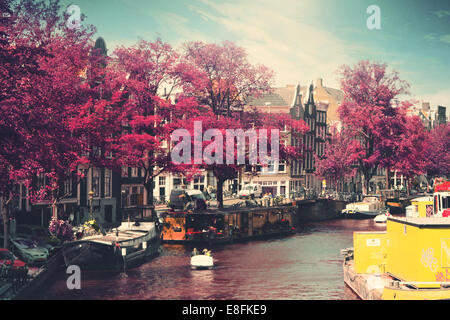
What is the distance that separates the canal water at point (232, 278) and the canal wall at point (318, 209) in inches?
998

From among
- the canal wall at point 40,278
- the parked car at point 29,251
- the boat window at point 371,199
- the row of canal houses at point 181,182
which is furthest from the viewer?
the boat window at point 371,199

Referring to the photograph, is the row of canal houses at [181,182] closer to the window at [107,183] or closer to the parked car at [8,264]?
the window at [107,183]

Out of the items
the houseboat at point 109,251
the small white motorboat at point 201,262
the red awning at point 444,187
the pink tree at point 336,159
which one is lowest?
the small white motorboat at point 201,262

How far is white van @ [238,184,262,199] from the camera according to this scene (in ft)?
297

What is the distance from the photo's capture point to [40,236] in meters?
47.8

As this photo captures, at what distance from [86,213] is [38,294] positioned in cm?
2469

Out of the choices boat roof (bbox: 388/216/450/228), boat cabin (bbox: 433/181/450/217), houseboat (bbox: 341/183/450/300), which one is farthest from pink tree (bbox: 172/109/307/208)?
boat roof (bbox: 388/216/450/228)

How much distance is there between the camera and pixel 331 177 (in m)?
108

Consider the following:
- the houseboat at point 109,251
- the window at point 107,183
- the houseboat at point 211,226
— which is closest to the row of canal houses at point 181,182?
the window at point 107,183

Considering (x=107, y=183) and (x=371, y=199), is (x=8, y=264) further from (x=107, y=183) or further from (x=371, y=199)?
(x=371, y=199)

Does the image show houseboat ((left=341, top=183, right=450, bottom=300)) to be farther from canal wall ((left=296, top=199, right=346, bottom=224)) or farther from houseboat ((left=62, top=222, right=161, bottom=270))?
canal wall ((left=296, top=199, right=346, bottom=224))

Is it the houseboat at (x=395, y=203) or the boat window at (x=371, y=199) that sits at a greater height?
the boat window at (x=371, y=199)

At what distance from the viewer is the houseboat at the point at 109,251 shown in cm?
4188

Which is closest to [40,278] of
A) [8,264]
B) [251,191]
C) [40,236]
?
[8,264]
